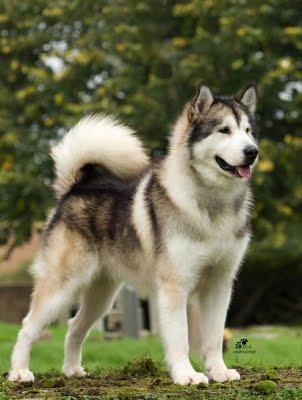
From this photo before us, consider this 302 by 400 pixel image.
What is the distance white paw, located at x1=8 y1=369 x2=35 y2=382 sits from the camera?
5688 millimetres

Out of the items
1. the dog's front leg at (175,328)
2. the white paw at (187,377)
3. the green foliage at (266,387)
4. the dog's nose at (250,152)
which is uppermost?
the dog's nose at (250,152)

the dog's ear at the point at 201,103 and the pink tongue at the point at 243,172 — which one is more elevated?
the dog's ear at the point at 201,103

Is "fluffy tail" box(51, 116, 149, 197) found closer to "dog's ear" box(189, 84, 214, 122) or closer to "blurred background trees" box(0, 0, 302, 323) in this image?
"dog's ear" box(189, 84, 214, 122)

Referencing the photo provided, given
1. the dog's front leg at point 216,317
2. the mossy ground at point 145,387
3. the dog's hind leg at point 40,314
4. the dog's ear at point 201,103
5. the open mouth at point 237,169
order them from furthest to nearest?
the dog's hind leg at point 40,314
the dog's front leg at point 216,317
the dog's ear at point 201,103
the open mouth at point 237,169
the mossy ground at point 145,387

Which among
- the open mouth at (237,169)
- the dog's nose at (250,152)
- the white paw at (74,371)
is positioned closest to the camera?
the dog's nose at (250,152)

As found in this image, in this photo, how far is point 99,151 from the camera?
20.4 ft

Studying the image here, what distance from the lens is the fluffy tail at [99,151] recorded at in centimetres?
620

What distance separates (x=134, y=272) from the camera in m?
5.84

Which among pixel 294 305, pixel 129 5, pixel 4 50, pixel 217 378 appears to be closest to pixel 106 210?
pixel 217 378

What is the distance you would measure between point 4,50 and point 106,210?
384 inches

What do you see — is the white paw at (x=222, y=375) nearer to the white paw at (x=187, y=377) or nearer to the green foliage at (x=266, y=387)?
the white paw at (x=187, y=377)

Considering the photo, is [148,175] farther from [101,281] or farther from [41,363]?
[41,363]

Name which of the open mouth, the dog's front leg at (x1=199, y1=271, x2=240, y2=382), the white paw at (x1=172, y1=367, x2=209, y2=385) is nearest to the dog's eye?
the open mouth

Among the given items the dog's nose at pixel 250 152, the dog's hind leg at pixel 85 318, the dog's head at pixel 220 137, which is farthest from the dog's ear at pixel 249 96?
the dog's hind leg at pixel 85 318
